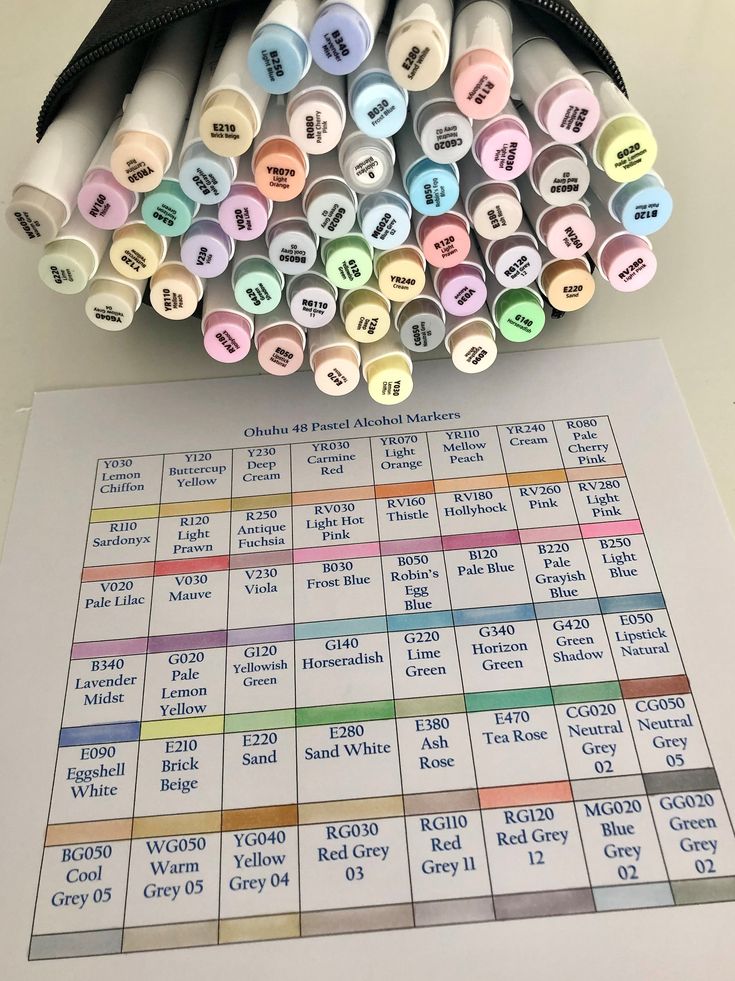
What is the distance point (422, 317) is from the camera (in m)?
0.54

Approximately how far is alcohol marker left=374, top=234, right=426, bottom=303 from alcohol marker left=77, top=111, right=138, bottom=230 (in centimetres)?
15

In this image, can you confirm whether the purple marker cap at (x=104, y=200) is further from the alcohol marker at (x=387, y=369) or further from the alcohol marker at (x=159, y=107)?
the alcohol marker at (x=387, y=369)

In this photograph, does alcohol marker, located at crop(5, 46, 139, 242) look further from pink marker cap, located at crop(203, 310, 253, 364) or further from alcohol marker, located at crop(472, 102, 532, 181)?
alcohol marker, located at crop(472, 102, 532, 181)

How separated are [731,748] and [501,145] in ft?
1.14

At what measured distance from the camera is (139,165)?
47 cm

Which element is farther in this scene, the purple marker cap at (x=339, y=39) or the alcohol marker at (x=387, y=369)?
the alcohol marker at (x=387, y=369)

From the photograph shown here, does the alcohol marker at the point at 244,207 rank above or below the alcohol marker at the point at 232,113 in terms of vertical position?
below

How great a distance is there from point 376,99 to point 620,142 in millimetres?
135

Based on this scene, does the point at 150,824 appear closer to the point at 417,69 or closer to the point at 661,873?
the point at 661,873

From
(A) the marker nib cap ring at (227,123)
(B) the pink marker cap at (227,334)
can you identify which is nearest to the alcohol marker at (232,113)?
(A) the marker nib cap ring at (227,123)

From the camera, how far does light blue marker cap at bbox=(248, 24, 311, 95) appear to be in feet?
1.46

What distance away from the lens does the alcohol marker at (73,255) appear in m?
0.50

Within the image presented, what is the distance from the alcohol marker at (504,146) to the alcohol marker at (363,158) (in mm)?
51

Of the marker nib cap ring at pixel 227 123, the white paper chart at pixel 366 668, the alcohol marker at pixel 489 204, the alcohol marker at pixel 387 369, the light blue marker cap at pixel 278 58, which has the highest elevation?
the light blue marker cap at pixel 278 58
